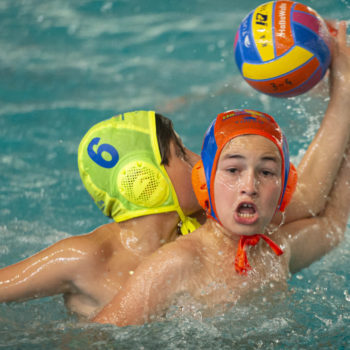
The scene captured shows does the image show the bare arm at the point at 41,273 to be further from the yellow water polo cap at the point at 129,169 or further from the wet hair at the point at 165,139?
the wet hair at the point at 165,139

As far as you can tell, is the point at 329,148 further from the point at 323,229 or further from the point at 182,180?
the point at 182,180

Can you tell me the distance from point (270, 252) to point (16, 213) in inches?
116

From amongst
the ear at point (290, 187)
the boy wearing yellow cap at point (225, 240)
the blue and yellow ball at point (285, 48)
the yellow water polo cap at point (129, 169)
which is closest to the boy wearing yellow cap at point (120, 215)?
the yellow water polo cap at point (129, 169)

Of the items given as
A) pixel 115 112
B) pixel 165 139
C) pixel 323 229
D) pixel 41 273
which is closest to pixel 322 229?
pixel 323 229

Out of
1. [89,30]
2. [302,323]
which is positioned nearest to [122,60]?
[89,30]

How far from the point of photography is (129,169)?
318 centimetres

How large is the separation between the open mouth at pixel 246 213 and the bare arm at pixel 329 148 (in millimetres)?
722

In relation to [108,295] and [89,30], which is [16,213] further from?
[89,30]

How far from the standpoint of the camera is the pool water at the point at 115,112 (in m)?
2.96

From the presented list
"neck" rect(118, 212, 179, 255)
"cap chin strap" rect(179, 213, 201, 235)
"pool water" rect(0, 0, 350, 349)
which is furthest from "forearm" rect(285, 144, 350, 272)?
"neck" rect(118, 212, 179, 255)

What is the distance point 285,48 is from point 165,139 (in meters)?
0.81

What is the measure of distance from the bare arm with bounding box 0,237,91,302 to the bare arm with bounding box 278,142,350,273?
3.54 feet

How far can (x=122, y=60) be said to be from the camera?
820 centimetres

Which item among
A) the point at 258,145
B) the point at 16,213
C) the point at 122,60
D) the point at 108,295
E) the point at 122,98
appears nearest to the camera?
the point at 258,145
